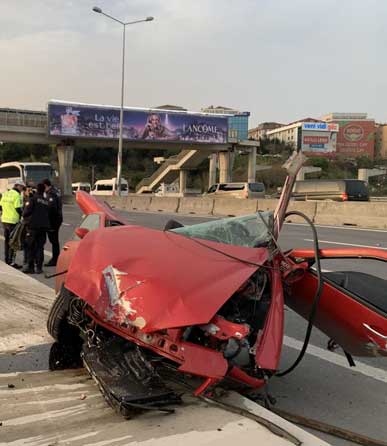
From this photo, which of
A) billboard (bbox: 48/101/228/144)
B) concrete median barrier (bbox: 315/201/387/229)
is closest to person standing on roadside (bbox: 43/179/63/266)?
concrete median barrier (bbox: 315/201/387/229)

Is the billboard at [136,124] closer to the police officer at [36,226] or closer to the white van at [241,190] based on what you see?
the white van at [241,190]

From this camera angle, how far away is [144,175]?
98938 mm

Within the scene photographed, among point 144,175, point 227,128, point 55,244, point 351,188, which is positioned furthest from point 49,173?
point 144,175

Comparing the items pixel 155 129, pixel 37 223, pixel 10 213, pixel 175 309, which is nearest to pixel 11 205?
pixel 10 213

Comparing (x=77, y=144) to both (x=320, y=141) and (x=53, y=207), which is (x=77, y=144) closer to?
(x=53, y=207)

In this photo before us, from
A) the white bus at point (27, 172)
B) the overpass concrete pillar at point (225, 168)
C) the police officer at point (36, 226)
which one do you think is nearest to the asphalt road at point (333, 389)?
the police officer at point (36, 226)

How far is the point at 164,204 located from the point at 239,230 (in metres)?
30.0

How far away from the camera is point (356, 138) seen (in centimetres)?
13112

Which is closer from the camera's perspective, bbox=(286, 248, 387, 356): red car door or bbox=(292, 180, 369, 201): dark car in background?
bbox=(286, 248, 387, 356): red car door

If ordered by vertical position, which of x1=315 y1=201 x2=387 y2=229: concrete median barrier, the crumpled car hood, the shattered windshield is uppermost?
the shattered windshield

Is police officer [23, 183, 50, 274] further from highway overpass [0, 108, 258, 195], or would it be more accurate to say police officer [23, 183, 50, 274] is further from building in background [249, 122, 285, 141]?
building in background [249, 122, 285, 141]

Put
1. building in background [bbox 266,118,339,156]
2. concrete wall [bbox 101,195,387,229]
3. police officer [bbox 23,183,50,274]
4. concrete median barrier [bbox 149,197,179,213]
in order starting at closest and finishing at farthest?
police officer [bbox 23,183,50,274] < concrete wall [bbox 101,195,387,229] < concrete median barrier [bbox 149,197,179,213] < building in background [bbox 266,118,339,156]

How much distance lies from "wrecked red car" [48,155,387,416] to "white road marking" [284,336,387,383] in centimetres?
77

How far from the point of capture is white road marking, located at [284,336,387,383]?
4660 mm
